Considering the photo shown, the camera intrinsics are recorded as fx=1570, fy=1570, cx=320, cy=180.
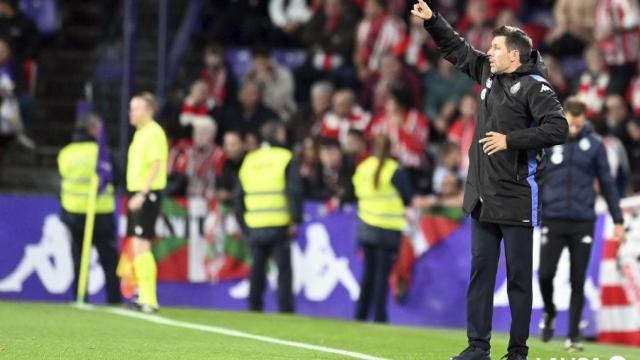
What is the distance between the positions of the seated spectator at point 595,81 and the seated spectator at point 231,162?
4.17 m

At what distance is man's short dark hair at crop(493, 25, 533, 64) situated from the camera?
9.76m

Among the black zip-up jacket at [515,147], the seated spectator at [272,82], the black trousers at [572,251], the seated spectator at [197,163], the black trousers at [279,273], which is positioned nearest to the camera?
the black zip-up jacket at [515,147]

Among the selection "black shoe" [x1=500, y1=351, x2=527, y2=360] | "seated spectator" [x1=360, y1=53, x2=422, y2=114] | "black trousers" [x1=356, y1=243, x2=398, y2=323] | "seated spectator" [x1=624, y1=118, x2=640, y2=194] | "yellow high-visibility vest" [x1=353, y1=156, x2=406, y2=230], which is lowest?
"black shoe" [x1=500, y1=351, x2=527, y2=360]

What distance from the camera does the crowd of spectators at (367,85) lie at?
18516 mm

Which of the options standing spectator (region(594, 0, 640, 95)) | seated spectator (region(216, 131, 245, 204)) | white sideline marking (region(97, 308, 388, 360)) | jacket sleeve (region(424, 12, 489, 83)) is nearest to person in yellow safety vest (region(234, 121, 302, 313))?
seated spectator (region(216, 131, 245, 204))

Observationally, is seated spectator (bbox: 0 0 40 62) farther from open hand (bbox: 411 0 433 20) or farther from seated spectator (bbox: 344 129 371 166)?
open hand (bbox: 411 0 433 20)

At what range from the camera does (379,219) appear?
17203mm

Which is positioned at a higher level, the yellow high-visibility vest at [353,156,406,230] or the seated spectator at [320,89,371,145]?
the seated spectator at [320,89,371,145]

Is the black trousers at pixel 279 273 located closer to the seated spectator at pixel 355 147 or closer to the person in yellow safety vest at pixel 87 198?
the seated spectator at pixel 355 147

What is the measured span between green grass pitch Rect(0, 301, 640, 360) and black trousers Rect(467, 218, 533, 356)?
0.98m

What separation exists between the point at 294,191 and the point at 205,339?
566 centimetres

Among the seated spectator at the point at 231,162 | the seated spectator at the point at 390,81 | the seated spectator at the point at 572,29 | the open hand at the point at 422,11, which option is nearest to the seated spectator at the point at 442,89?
the seated spectator at the point at 390,81

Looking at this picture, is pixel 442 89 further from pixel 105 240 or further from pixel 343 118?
pixel 105 240

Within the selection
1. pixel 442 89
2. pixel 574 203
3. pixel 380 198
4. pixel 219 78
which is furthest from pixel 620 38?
pixel 574 203
